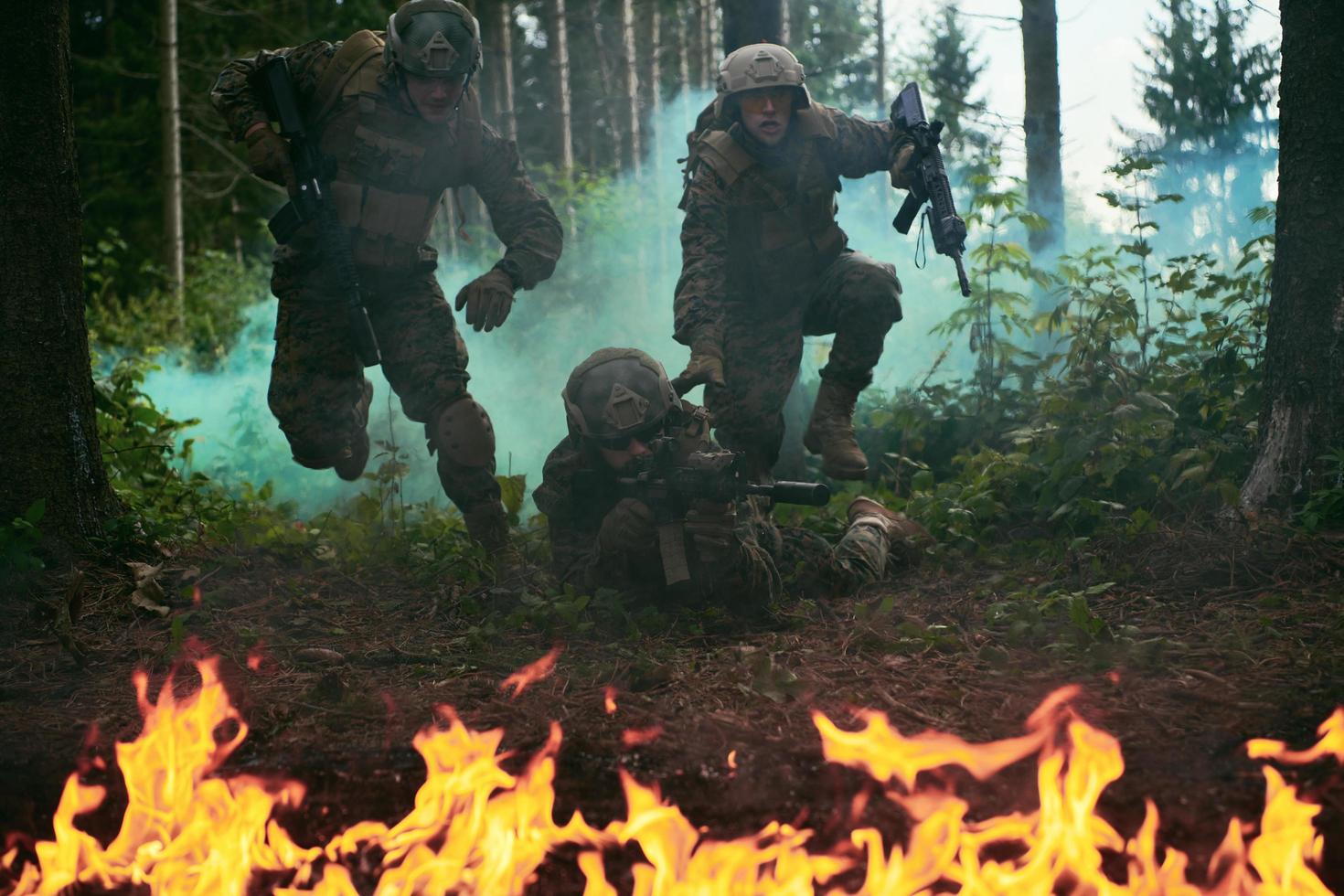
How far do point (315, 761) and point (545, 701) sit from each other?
0.70 m

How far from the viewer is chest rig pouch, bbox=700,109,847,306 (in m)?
5.01

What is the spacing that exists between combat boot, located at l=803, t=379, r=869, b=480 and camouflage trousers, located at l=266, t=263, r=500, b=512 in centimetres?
146

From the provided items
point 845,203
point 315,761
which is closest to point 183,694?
point 315,761

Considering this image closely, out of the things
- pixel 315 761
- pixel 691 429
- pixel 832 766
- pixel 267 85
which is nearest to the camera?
pixel 832 766

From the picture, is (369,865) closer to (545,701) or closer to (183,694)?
(545,701)

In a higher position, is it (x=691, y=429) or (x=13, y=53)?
(x=13, y=53)

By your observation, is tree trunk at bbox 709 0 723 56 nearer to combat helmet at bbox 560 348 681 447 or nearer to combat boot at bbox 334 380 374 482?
combat boot at bbox 334 380 374 482

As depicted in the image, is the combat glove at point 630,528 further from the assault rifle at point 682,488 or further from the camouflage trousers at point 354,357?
the camouflage trousers at point 354,357

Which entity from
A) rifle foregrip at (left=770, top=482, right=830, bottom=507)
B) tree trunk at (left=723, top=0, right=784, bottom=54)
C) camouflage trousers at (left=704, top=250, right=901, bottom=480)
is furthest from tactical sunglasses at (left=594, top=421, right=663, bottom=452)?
tree trunk at (left=723, top=0, right=784, bottom=54)

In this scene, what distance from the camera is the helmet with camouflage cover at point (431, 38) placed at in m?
4.55

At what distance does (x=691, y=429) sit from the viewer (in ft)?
14.3

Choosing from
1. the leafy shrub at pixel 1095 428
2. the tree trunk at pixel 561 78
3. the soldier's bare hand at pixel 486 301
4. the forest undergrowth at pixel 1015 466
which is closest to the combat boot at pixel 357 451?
the forest undergrowth at pixel 1015 466

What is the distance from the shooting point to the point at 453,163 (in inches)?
195

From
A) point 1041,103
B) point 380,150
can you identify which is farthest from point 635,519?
point 1041,103
